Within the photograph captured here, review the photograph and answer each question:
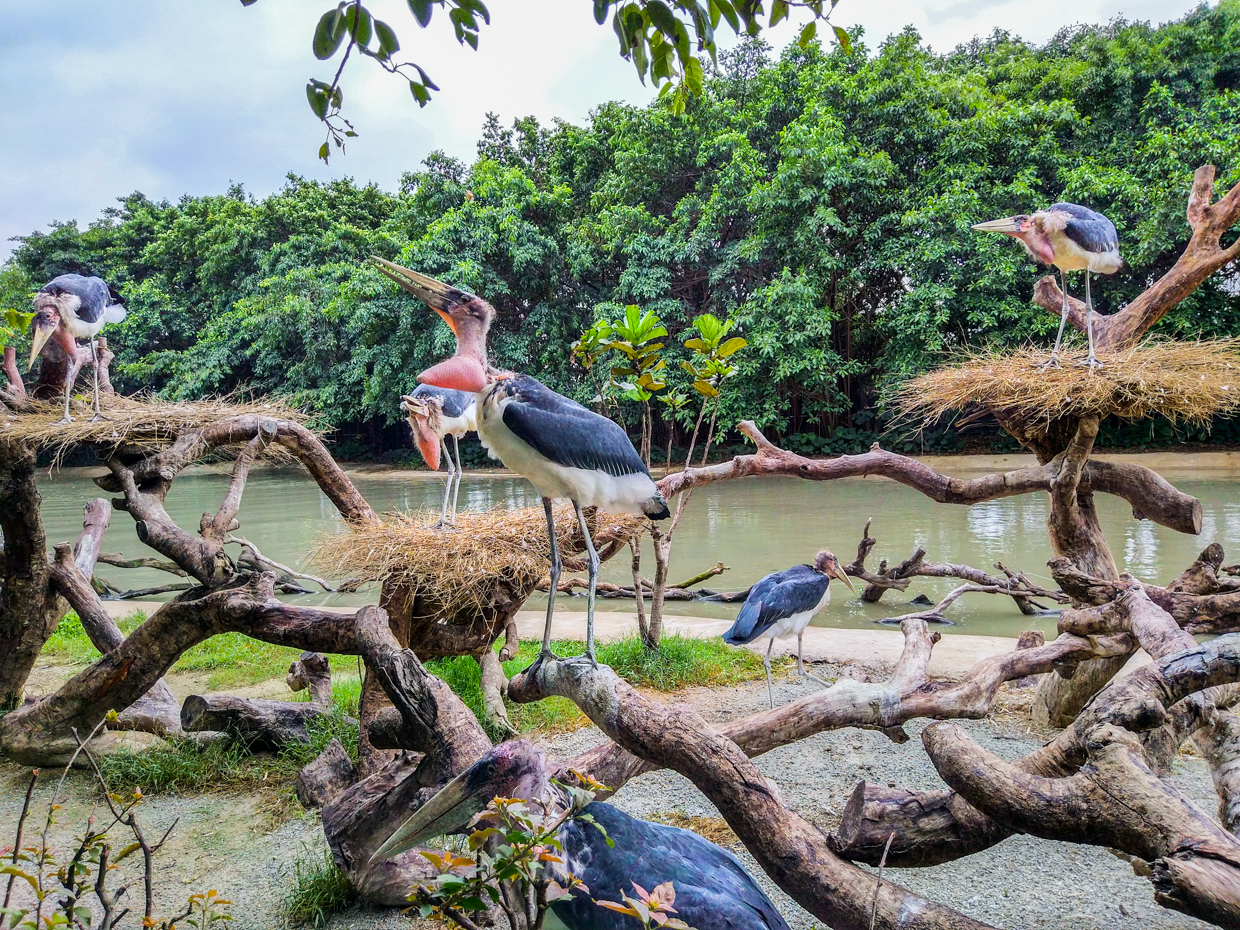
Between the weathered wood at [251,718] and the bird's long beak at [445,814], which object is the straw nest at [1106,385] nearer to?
the bird's long beak at [445,814]

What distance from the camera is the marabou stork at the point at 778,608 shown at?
172 inches

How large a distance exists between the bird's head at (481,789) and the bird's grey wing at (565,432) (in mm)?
1079

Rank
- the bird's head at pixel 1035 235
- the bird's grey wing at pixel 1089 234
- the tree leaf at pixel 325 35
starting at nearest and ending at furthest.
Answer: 1. the tree leaf at pixel 325 35
2. the bird's grey wing at pixel 1089 234
3. the bird's head at pixel 1035 235

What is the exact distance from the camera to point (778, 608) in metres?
4.38

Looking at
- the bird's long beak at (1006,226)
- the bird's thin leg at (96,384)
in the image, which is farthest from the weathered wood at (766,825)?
the bird's long beak at (1006,226)

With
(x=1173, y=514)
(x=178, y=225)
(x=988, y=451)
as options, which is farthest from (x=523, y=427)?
(x=178, y=225)

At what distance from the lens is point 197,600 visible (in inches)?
116

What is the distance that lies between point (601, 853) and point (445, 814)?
353 millimetres

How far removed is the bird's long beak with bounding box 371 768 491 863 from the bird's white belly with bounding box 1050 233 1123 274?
4.71m

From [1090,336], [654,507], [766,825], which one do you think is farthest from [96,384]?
[1090,336]

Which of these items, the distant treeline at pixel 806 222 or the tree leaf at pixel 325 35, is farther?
the distant treeline at pixel 806 222

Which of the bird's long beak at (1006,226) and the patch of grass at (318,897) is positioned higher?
the bird's long beak at (1006,226)

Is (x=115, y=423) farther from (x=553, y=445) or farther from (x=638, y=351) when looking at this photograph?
(x=638, y=351)

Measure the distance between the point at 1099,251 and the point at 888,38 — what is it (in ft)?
40.6
